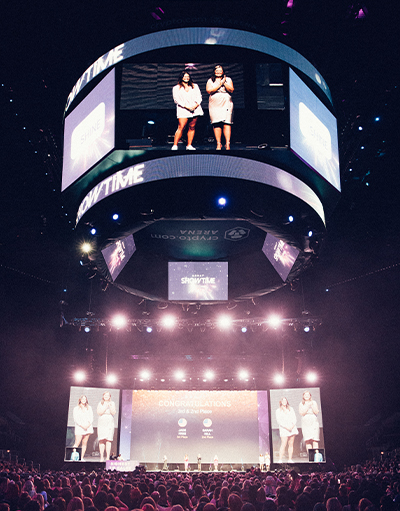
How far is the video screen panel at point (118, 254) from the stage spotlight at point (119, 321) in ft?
25.9

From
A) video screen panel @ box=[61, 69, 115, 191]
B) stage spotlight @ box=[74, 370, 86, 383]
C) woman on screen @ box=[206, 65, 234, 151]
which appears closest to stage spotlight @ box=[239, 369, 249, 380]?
stage spotlight @ box=[74, 370, 86, 383]

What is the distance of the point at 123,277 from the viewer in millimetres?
11273

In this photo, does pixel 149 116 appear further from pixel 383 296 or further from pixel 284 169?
pixel 383 296

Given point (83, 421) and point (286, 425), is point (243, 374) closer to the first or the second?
point (286, 425)

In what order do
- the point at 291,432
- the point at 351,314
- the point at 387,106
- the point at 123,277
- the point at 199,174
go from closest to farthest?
the point at 199,174 → the point at 387,106 → the point at 123,277 → the point at 351,314 → the point at 291,432

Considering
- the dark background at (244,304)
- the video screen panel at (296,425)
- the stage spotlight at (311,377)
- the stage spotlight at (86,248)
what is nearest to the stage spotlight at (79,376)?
the dark background at (244,304)

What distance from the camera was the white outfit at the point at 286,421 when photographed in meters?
22.8

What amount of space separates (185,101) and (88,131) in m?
1.84

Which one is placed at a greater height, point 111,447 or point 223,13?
point 223,13

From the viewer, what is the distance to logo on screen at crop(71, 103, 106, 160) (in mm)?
7523

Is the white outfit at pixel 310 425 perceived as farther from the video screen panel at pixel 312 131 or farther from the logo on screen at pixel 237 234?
the video screen panel at pixel 312 131

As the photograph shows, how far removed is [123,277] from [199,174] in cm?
485

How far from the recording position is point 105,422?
2264 cm

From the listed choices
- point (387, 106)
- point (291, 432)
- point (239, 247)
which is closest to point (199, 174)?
point (239, 247)
